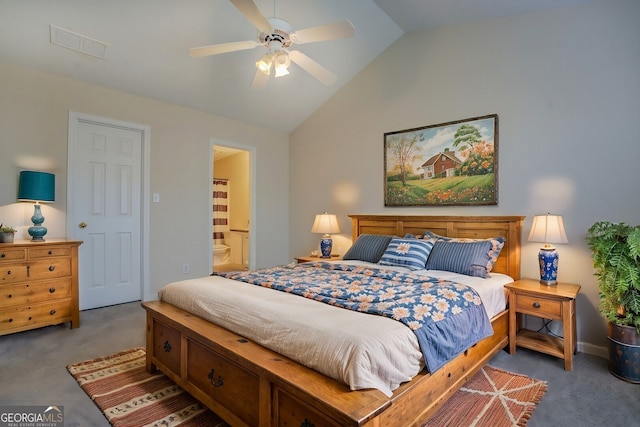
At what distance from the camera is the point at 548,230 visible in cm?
272

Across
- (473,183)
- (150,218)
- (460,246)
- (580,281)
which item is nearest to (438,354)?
(460,246)

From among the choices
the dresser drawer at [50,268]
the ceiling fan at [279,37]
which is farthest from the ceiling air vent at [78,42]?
the dresser drawer at [50,268]

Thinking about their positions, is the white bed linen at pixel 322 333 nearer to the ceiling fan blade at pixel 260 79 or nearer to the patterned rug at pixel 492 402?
the patterned rug at pixel 492 402

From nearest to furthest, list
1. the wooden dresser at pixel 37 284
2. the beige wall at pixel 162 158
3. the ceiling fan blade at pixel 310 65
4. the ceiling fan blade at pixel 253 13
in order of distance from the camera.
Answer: the ceiling fan blade at pixel 253 13, the ceiling fan blade at pixel 310 65, the wooden dresser at pixel 37 284, the beige wall at pixel 162 158

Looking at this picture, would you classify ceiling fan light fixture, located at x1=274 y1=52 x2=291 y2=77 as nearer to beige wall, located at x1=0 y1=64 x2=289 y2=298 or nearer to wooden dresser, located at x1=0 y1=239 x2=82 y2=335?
beige wall, located at x1=0 y1=64 x2=289 y2=298

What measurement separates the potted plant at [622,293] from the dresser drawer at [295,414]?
2224mm

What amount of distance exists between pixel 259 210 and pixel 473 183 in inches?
115

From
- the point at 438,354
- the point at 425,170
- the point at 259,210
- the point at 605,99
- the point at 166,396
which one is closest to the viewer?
the point at 438,354

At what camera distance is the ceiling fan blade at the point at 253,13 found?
2031mm

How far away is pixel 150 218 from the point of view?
158 inches

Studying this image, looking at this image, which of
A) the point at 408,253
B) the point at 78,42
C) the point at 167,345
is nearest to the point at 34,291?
the point at 167,345

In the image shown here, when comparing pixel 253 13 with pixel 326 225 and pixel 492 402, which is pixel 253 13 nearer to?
pixel 326 225

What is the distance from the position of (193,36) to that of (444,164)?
9.28 ft

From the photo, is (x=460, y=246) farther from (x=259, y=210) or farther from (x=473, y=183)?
(x=259, y=210)
